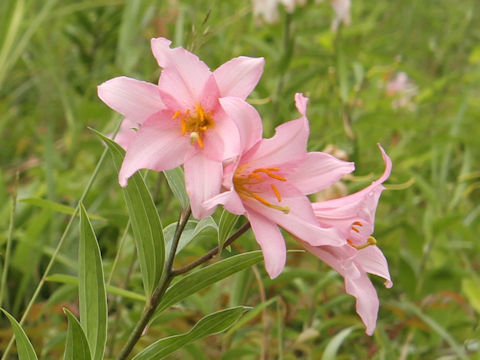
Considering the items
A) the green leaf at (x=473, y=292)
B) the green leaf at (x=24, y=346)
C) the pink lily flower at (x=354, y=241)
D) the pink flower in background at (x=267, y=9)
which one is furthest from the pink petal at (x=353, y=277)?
the pink flower in background at (x=267, y=9)

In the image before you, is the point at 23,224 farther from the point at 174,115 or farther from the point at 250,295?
the point at 174,115

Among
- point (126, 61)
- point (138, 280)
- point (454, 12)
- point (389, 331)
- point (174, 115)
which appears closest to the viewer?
point (174, 115)

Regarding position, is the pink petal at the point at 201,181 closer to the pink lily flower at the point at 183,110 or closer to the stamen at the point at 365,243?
Answer: the pink lily flower at the point at 183,110

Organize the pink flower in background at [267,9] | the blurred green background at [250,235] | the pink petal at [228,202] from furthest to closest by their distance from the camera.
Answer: the pink flower in background at [267,9] → the blurred green background at [250,235] → the pink petal at [228,202]

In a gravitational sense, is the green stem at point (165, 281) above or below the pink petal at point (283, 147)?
below

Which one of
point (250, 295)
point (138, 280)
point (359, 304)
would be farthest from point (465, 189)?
point (359, 304)

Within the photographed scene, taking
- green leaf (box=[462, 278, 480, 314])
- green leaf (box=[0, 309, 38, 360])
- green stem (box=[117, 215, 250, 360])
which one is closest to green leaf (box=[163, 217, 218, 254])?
green stem (box=[117, 215, 250, 360])

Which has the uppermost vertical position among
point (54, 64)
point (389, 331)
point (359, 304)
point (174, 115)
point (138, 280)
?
point (174, 115)
